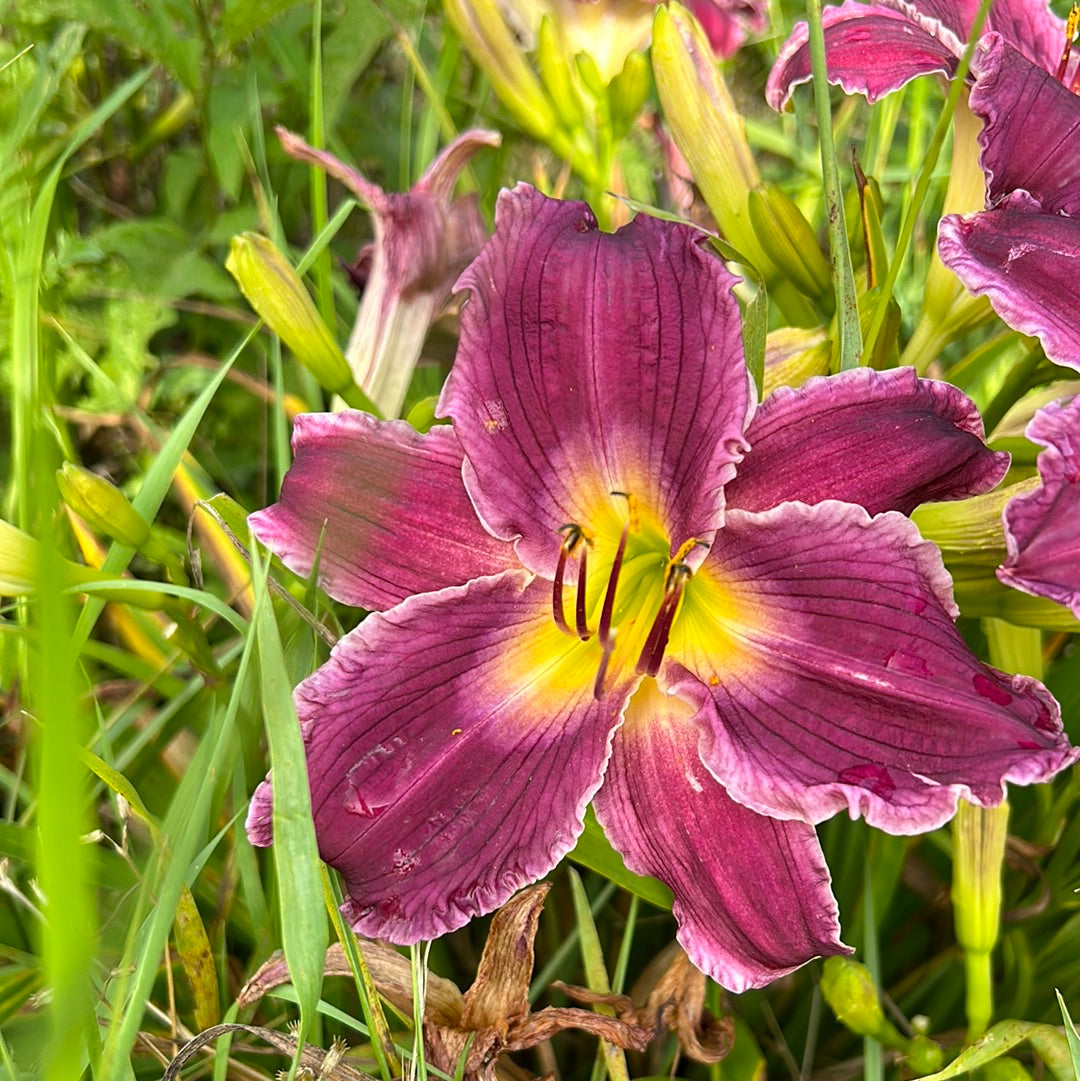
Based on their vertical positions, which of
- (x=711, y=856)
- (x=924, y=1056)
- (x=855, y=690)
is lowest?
(x=924, y=1056)

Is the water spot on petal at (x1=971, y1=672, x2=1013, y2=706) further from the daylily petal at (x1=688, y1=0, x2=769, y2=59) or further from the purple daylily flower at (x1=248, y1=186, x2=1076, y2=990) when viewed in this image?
the daylily petal at (x1=688, y1=0, x2=769, y2=59)

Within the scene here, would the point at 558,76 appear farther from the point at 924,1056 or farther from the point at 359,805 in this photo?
the point at 924,1056

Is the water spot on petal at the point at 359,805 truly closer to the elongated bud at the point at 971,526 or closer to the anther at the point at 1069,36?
the elongated bud at the point at 971,526

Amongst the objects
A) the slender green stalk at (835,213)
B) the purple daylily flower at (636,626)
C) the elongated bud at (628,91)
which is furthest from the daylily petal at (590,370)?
the elongated bud at (628,91)

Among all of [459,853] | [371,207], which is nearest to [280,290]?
[371,207]

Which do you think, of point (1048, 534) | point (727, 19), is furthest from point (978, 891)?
point (727, 19)

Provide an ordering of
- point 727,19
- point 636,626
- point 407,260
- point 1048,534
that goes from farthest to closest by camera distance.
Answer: point 727,19
point 407,260
point 636,626
point 1048,534

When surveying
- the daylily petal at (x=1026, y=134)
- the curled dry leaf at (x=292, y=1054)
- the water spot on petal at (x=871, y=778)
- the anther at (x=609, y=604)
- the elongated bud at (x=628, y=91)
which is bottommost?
the curled dry leaf at (x=292, y=1054)
